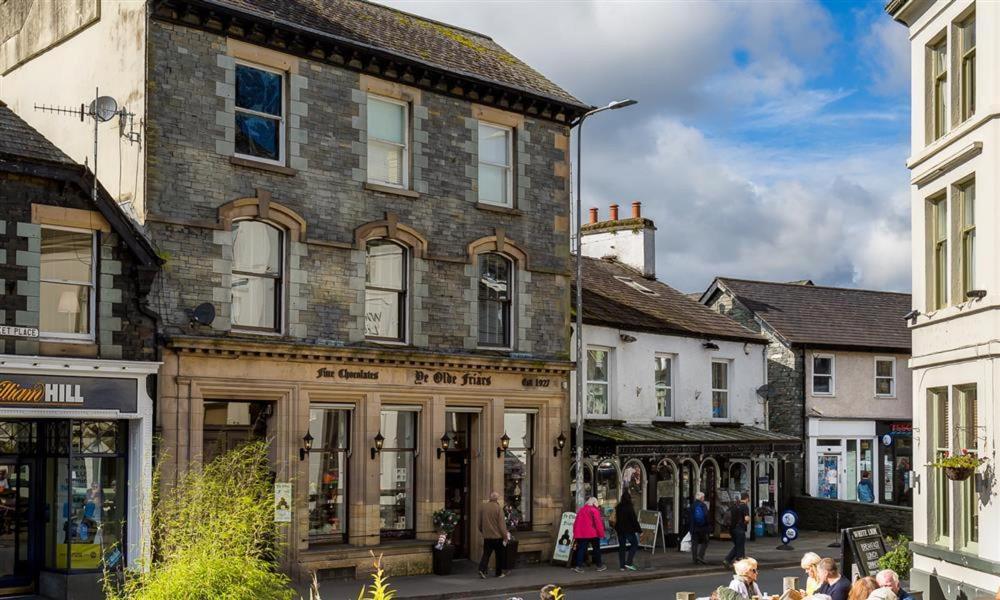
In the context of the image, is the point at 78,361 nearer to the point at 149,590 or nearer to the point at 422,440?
the point at 422,440

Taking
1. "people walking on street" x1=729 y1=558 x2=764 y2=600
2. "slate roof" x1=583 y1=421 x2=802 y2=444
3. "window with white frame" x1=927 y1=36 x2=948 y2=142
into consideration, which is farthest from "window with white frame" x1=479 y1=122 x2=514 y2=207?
"people walking on street" x1=729 y1=558 x2=764 y2=600

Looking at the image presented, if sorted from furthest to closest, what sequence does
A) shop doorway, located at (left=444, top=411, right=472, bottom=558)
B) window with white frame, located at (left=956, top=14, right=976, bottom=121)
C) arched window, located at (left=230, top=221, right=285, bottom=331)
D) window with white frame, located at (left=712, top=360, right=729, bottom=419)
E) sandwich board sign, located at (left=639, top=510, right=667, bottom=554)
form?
window with white frame, located at (left=712, top=360, right=729, bottom=419)
sandwich board sign, located at (left=639, top=510, right=667, bottom=554)
shop doorway, located at (left=444, top=411, right=472, bottom=558)
arched window, located at (left=230, top=221, right=285, bottom=331)
window with white frame, located at (left=956, top=14, right=976, bottom=121)

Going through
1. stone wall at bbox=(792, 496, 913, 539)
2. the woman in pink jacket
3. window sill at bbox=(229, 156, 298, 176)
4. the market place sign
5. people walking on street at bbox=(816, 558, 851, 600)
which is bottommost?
stone wall at bbox=(792, 496, 913, 539)

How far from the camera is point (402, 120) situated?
2605cm

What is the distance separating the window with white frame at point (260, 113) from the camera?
23.3 m

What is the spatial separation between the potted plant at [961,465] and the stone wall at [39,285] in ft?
42.3

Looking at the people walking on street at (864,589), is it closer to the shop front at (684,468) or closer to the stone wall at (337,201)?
the stone wall at (337,201)

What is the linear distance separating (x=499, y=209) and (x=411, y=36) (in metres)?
4.20

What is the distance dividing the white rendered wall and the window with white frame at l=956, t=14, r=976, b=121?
1314 cm

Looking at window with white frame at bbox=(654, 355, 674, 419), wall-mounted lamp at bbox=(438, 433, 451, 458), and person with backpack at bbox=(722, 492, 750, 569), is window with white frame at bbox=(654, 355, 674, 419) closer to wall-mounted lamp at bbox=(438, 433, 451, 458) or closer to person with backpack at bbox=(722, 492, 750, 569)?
person with backpack at bbox=(722, 492, 750, 569)

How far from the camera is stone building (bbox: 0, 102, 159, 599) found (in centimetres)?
2003

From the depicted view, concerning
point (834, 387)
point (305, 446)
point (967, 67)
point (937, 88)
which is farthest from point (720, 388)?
point (967, 67)

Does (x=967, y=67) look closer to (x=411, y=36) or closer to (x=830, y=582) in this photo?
(x=830, y=582)

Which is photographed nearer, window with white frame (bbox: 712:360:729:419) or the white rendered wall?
the white rendered wall
